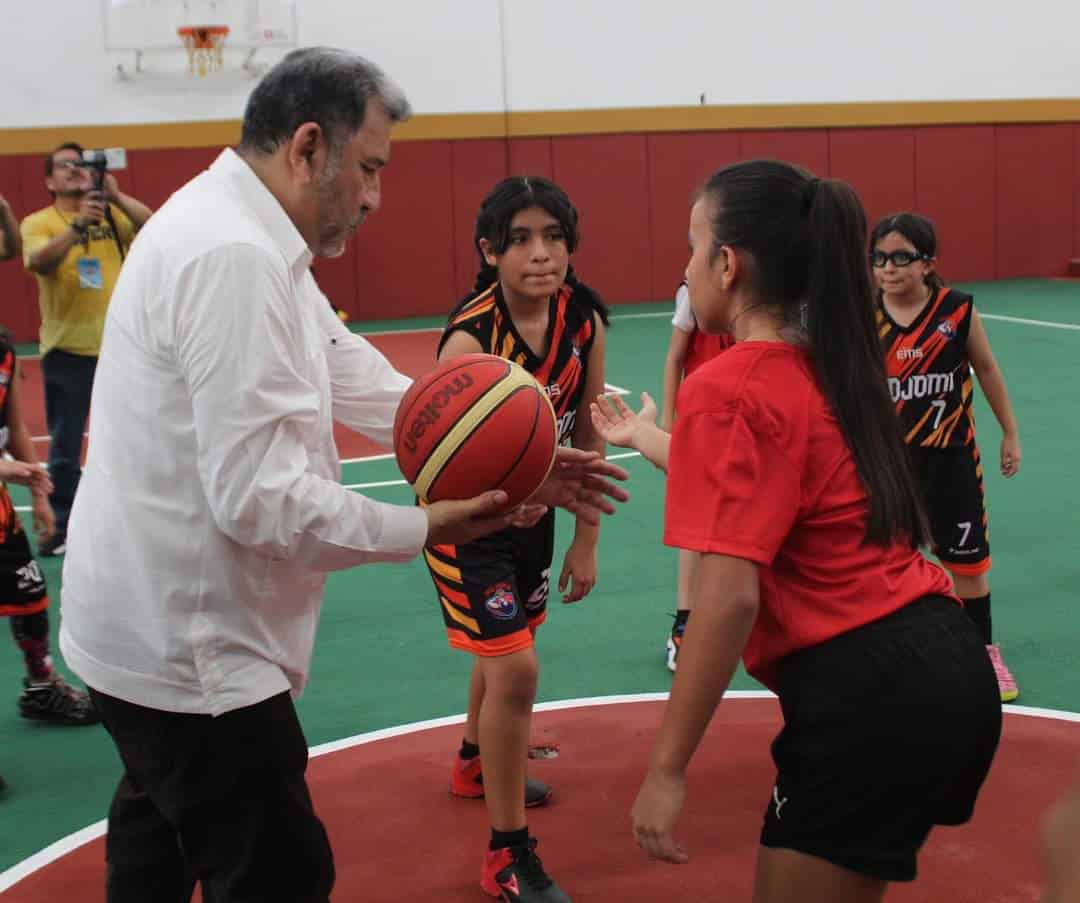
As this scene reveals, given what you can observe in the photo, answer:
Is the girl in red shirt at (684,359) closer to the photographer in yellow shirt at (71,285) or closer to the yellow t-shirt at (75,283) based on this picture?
the yellow t-shirt at (75,283)

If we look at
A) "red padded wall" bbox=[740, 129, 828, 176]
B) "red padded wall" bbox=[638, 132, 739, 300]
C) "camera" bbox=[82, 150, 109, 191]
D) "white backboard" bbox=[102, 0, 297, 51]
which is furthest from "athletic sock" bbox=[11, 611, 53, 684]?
"red padded wall" bbox=[740, 129, 828, 176]

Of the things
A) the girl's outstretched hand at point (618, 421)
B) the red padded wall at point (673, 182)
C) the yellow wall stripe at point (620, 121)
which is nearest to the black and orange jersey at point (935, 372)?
the girl's outstretched hand at point (618, 421)

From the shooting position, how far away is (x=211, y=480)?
2604 mm

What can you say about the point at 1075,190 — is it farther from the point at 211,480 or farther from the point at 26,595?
the point at 211,480

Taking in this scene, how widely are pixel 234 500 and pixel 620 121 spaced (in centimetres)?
1904

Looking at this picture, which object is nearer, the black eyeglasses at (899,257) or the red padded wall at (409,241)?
the black eyeglasses at (899,257)

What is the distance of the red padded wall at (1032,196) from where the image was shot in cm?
2262

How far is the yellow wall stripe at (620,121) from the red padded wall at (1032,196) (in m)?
0.31

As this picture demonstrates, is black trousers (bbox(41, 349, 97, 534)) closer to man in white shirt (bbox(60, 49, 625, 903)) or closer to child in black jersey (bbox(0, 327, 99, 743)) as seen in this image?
child in black jersey (bbox(0, 327, 99, 743))

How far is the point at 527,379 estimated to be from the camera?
3.48 m

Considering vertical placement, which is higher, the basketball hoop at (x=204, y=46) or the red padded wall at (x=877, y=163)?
the basketball hoop at (x=204, y=46)

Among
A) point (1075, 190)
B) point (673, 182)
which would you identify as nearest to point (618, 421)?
point (673, 182)

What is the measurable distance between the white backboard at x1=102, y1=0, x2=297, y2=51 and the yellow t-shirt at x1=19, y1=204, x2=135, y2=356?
395 inches

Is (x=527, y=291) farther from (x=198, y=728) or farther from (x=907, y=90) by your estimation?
(x=907, y=90)
